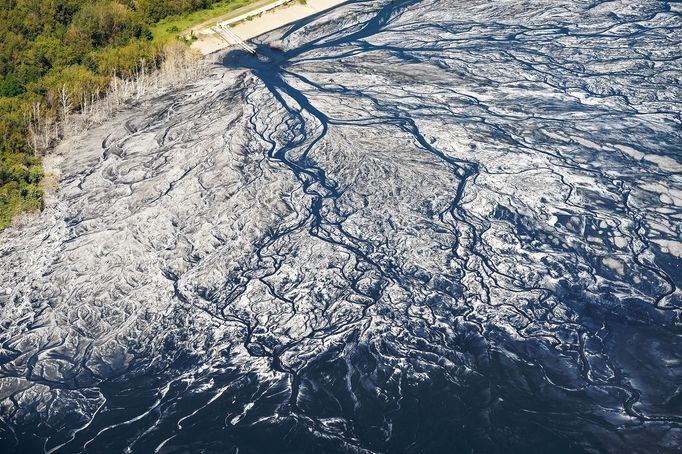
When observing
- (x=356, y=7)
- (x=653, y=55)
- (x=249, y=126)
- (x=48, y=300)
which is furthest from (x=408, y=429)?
(x=356, y=7)

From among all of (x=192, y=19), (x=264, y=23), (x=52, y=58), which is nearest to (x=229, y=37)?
(x=264, y=23)

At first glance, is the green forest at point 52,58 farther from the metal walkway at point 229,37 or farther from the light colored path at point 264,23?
the metal walkway at point 229,37

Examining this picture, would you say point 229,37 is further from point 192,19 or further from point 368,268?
point 368,268

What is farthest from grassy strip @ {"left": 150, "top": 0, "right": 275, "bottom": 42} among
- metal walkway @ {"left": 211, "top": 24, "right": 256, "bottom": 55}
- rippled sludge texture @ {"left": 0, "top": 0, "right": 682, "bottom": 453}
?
rippled sludge texture @ {"left": 0, "top": 0, "right": 682, "bottom": 453}

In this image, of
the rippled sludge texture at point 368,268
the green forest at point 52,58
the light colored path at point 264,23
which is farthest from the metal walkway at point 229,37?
the rippled sludge texture at point 368,268

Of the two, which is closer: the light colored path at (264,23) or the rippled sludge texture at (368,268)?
the rippled sludge texture at (368,268)

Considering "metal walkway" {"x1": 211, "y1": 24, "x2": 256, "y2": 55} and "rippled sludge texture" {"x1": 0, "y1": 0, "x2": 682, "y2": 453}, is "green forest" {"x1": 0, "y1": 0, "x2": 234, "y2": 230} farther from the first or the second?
"metal walkway" {"x1": 211, "y1": 24, "x2": 256, "y2": 55}
